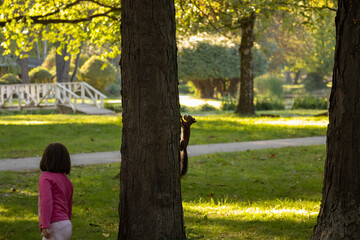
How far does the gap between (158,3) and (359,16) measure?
163 centimetres

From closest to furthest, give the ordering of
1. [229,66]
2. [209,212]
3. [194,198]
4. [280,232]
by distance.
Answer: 1. [280,232]
2. [209,212]
3. [194,198]
4. [229,66]

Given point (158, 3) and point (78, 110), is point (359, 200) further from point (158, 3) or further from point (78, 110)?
point (78, 110)

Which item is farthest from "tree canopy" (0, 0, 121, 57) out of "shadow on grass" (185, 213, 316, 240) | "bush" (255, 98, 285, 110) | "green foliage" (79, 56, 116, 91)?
"green foliage" (79, 56, 116, 91)

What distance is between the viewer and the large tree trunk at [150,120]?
468 cm

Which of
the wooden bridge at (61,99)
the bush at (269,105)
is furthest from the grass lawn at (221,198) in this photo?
the bush at (269,105)

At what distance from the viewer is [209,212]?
6887 mm

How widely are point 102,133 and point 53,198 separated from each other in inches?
465

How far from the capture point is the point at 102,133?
1614 centimetres

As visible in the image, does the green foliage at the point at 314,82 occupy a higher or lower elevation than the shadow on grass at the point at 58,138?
higher

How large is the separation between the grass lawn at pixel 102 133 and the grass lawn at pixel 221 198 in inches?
116

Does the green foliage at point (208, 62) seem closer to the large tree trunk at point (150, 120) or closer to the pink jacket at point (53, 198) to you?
the large tree trunk at point (150, 120)

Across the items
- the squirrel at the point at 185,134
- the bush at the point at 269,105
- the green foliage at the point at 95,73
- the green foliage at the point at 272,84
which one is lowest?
the bush at the point at 269,105

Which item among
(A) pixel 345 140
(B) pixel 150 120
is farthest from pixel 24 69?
(A) pixel 345 140

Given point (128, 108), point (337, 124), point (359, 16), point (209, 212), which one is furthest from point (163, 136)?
point (209, 212)
